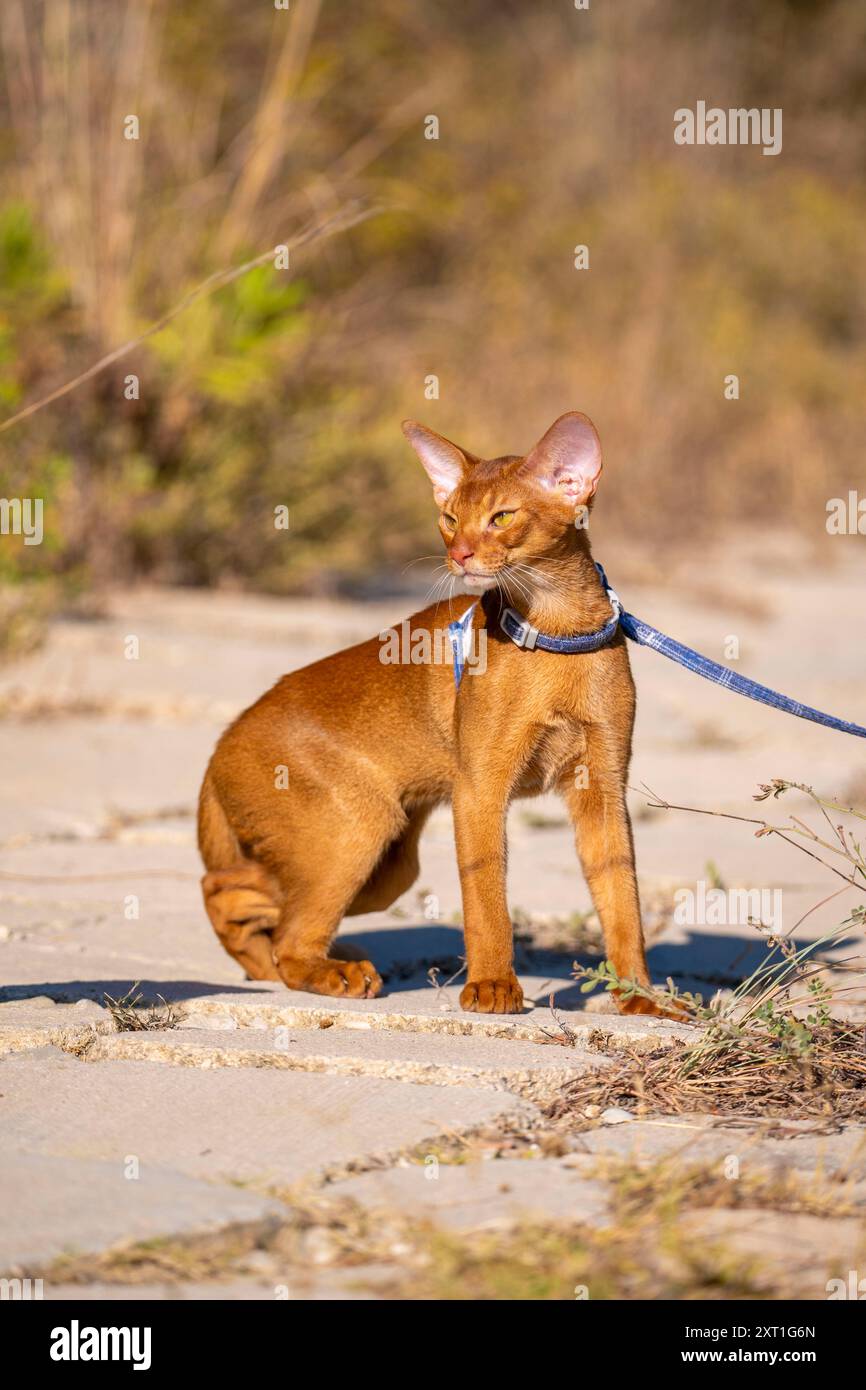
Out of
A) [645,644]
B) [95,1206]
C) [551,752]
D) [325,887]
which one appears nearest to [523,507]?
[645,644]

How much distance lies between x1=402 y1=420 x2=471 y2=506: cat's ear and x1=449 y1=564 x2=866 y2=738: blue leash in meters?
0.28

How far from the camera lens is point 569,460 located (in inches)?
132

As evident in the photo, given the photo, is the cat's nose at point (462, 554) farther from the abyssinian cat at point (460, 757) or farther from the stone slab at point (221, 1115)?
the stone slab at point (221, 1115)

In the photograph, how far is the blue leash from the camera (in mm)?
3264

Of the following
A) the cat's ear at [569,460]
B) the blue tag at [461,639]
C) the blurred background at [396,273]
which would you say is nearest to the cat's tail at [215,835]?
the blue tag at [461,639]

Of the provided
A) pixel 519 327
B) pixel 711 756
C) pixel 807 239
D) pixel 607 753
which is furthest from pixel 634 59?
pixel 607 753

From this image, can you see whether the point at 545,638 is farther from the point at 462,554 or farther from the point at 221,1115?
the point at 221,1115

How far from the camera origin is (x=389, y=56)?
1580cm

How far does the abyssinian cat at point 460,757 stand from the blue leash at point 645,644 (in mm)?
31

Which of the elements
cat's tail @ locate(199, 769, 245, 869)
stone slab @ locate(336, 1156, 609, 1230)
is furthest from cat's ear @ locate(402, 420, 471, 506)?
stone slab @ locate(336, 1156, 609, 1230)

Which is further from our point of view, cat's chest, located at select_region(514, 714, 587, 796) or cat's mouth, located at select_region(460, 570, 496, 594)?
cat's chest, located at select_region(514, 714, 587, 796)

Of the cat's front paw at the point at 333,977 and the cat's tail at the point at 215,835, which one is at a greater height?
the cat's tail at the point at 215,835

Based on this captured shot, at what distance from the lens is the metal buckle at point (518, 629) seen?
11.0 feet

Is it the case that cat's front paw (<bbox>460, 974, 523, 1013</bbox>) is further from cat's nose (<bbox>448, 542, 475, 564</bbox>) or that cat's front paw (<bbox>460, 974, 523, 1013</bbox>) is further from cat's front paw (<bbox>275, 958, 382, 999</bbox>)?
cat's nose (<bbox>448, 542, 475, 564</bbox>)
